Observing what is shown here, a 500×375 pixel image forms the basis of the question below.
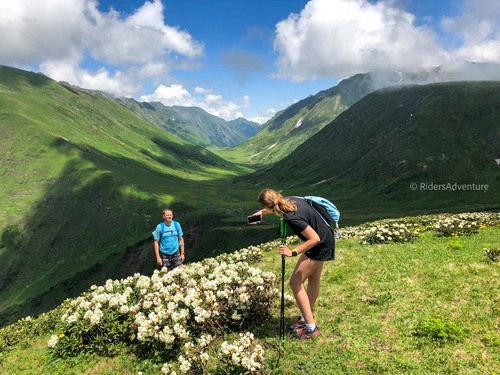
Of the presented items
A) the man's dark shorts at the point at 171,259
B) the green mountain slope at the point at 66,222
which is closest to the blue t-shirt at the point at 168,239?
the man's dark shorts at the point at 171,259

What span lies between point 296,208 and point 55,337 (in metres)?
9.56

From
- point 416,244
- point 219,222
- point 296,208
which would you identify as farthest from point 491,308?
point 219,222

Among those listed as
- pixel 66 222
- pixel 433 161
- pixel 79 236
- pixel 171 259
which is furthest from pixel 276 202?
pixel 66 222

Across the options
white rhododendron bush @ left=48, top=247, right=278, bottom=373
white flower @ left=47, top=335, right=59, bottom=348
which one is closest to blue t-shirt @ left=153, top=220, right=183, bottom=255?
white rhododendron bush @ left=48, top=247, right=278, bottom=373

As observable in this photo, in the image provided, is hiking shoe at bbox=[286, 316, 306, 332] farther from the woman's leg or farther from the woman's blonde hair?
the woman's blonde hair

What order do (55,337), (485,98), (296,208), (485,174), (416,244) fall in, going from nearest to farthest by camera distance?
(296,208) → (55,337) → (416,244) → (485,174) → (485,98)

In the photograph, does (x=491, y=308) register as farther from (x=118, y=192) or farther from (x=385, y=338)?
(x=118, y=192)

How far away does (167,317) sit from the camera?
36.6ft

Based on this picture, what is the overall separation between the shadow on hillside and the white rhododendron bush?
265 feet

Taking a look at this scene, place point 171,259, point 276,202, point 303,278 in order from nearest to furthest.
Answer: point 276,202 → point 303,278 → point 171,259

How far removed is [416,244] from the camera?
65.1 ft

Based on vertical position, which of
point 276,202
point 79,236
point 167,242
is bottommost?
point 79,236

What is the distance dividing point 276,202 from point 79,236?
15738cm

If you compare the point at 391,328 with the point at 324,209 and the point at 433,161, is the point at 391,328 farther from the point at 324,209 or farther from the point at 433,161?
the point at 433,161
